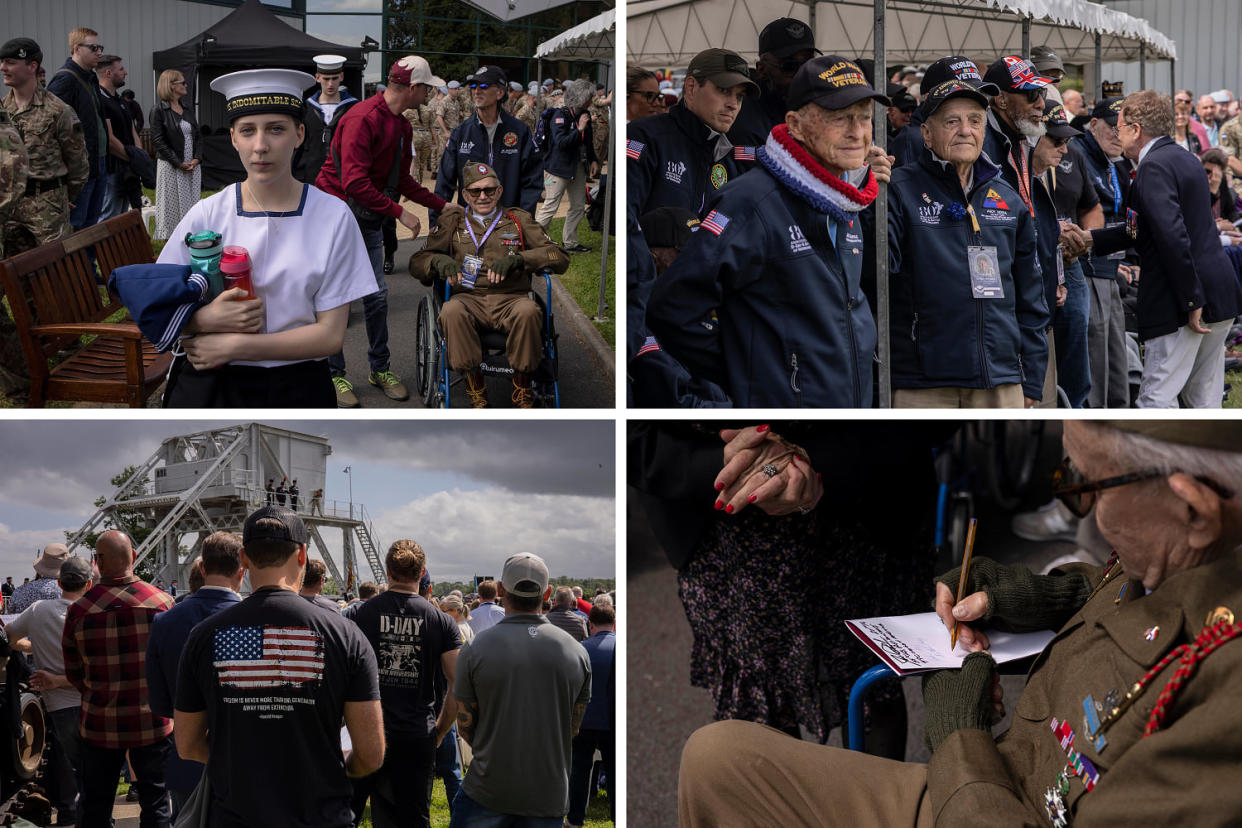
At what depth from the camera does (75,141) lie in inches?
193

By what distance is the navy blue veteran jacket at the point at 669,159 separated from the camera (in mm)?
3502

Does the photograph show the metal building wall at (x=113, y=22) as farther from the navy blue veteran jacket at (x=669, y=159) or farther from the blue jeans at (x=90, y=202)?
the navy blue veteran jacket at (x=669, y=159)

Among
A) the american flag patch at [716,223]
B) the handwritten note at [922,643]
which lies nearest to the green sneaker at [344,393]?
the american flag patch at [716,223]

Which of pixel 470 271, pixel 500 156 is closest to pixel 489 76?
pixel 500 156

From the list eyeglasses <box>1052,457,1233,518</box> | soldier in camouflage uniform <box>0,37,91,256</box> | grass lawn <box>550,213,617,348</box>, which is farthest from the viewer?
grass lawn <box>550,213,617,348</box>

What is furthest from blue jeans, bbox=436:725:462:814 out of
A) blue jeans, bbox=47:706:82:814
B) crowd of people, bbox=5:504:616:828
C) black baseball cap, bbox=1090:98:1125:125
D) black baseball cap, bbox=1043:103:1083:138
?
black baseball cap, bbox=1090:98:1125:125

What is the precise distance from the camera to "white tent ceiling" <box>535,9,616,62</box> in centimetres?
545

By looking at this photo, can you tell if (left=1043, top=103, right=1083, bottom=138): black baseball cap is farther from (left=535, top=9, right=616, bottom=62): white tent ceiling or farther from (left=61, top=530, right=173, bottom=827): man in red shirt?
(left=61, top=530, right=173, bottom=827): man in red shirt

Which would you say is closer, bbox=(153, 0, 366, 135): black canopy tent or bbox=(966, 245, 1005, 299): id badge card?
bbox=(966, 245, 1005, 299): id badge card

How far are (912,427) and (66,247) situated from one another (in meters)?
2.47

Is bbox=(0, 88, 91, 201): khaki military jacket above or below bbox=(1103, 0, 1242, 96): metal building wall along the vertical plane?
below

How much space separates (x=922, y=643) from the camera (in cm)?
198

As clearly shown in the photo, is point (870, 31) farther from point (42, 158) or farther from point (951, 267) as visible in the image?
point (42, 158)

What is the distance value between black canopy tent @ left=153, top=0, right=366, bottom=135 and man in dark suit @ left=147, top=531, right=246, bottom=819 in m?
2.09
